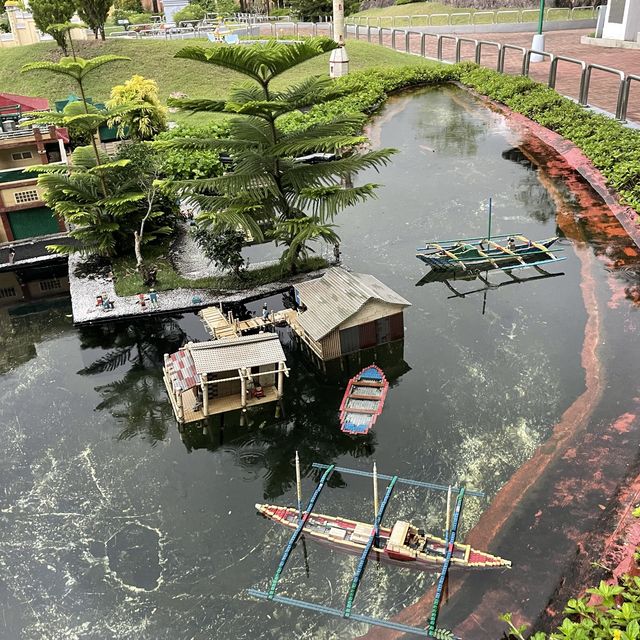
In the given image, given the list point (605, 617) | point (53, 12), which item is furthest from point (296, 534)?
point (53, 12)

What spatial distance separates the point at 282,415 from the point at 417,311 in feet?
17.4

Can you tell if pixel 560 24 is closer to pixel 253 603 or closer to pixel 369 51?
pixel 369 51

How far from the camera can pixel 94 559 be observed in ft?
35.2

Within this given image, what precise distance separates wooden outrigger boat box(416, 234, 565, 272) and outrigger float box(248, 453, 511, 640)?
9.62 metres

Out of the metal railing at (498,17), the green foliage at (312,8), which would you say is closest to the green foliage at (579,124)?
the metal railing at (498,17)

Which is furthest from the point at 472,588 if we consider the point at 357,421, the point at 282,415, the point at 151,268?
the point at 151,268

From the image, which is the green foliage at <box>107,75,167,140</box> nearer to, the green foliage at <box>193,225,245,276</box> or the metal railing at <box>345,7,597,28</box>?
the green foliage at <box>193,225,245,276</box>

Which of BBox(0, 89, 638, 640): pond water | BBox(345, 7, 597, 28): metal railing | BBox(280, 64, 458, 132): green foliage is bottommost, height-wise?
BBox(0, 89, 638, 640): pond water

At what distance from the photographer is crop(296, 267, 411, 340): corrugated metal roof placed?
14.8 meters

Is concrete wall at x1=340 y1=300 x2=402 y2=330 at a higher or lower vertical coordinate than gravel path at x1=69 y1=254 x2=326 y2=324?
higher

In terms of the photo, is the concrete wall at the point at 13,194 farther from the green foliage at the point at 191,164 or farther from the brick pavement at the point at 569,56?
the brick pavement at the point at 569,56

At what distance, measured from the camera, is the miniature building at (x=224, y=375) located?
1342 centimetres

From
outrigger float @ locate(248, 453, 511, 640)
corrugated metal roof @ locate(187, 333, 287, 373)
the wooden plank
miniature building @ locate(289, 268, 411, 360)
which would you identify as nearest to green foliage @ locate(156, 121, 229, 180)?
miniature building @ locate(289, 268, 411, 360)

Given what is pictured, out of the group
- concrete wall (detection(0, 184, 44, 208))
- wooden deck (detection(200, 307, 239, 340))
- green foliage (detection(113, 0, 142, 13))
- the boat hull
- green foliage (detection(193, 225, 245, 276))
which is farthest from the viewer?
green foliage (detection(113, 0, 142, 13))
